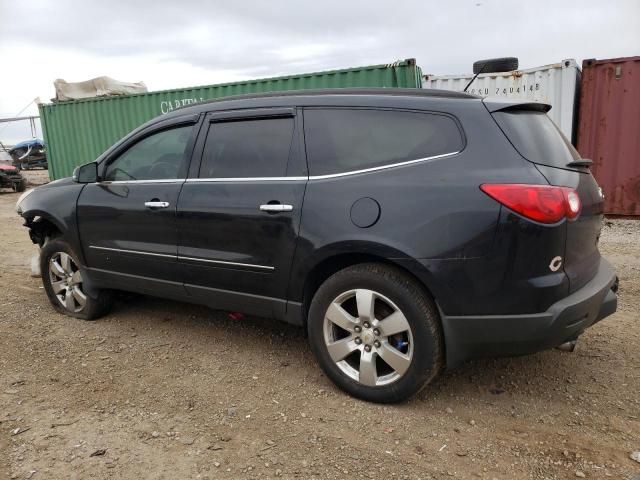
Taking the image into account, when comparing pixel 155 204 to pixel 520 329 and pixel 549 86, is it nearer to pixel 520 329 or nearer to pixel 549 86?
pixel 520 329

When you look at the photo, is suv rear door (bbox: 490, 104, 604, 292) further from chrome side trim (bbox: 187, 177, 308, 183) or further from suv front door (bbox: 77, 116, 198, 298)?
suv front door (bbox: 77, 116, 198, 298)

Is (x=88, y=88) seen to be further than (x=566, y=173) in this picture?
Yes

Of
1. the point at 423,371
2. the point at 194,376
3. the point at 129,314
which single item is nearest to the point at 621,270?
the point at 423,371

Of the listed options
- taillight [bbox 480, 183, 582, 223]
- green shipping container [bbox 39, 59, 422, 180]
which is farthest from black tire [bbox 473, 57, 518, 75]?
green shipping container [bbox 39, 59, 422, 180]

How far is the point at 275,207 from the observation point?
3072 millimetres

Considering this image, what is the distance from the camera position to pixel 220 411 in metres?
2.92

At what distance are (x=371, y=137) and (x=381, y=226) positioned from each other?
552mm

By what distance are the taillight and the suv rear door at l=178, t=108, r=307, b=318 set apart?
1107mm

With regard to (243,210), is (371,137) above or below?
above

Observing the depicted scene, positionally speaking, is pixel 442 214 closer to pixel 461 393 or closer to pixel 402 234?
pixel 402 234

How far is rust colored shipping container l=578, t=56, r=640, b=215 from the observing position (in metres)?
8.34

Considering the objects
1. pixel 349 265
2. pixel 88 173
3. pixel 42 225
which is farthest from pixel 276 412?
pixel 42 225

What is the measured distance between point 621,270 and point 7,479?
567 cm

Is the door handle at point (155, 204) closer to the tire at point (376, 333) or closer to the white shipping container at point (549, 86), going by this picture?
the tire at point (376, 333)
